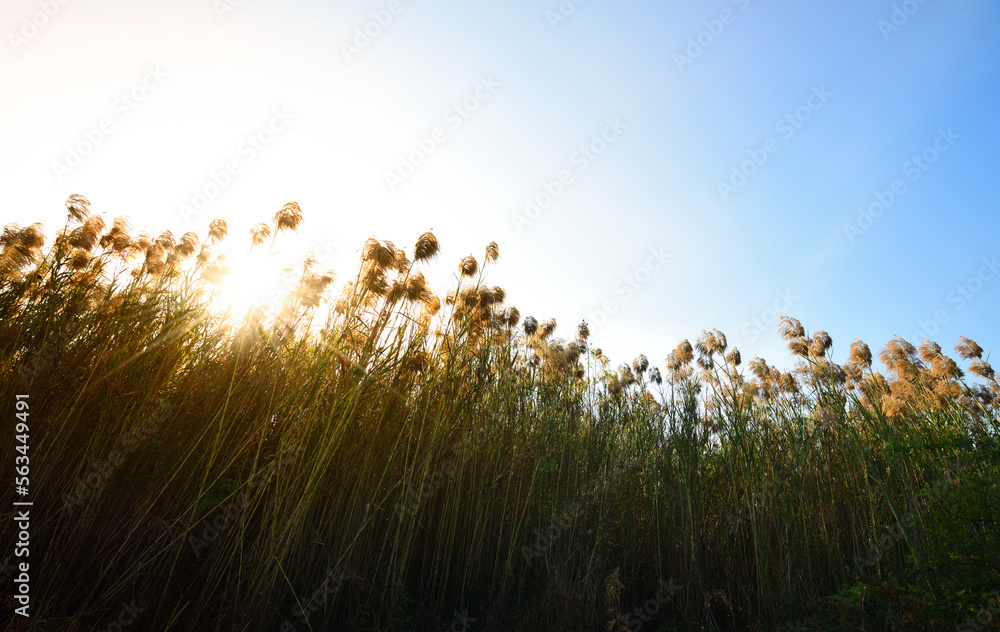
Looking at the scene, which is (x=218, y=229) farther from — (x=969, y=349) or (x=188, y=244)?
(x=969, y=349)

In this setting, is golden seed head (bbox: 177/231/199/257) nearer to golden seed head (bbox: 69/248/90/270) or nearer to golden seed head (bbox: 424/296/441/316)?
golden seed head (bbox: 69/248/90/270)

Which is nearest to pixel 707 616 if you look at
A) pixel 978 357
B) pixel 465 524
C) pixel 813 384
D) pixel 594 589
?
pixel 594 589

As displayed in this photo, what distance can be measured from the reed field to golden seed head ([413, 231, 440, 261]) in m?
0.02

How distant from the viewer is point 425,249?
9.99 feet

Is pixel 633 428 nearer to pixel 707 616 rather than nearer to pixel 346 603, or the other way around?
pixel 707 616

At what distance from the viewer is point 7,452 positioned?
1.90 m

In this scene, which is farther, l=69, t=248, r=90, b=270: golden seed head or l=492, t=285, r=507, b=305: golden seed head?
l=492, t=285, r=507, b=305: golden seed head

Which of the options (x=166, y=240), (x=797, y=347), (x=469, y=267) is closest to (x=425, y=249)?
(x=469, y=267)

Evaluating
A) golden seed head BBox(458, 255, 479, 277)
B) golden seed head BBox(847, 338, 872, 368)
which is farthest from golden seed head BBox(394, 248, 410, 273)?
golden seed head BBox(847, 338, 872, 368)

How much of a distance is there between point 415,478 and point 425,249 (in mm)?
1448

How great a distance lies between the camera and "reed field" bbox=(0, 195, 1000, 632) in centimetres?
205

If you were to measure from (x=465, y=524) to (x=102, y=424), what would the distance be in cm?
206

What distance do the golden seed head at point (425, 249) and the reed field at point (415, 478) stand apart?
19 mm

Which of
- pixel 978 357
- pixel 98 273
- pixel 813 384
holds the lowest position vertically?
pixel 98 273
